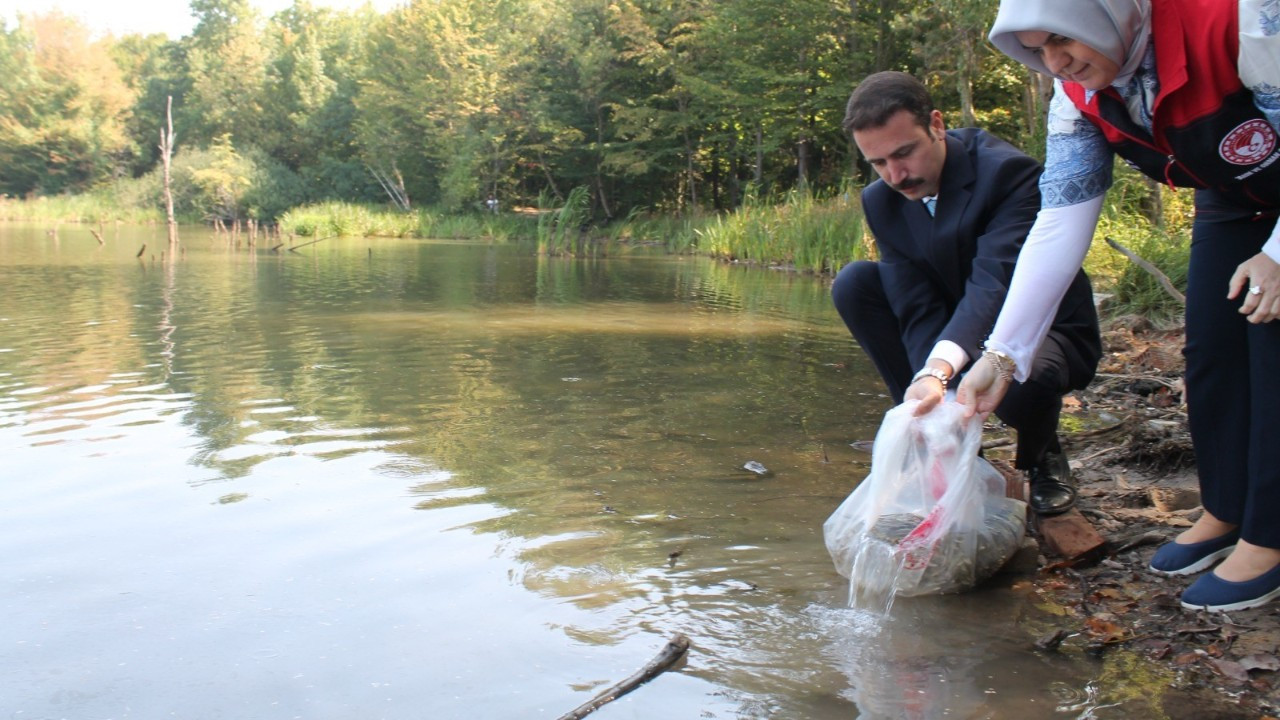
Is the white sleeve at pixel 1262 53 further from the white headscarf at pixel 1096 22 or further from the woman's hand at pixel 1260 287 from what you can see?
the woman's hand at pixel 1260 287

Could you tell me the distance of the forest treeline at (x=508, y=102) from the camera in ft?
77.0

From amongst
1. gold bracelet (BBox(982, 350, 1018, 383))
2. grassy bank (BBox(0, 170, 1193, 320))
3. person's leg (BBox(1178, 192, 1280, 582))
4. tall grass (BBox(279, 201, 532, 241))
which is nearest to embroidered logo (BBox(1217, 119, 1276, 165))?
person's leg (BBox(1178, 192, 1280, 582))

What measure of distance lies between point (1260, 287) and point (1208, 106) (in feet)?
1.35

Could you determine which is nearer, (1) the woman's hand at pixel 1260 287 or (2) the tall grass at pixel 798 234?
(1) the woman's hand at pixel 1260 287

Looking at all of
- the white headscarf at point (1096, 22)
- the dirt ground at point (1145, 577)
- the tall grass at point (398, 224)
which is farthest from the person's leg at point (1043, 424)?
the tall grass at point (398, 224)

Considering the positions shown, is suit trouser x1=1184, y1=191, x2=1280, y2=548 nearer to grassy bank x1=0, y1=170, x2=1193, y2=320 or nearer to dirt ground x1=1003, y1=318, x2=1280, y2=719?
dirt ground x1=1003, y1=318, x2=1280, y2=719

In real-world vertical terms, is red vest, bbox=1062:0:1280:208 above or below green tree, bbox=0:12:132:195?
below

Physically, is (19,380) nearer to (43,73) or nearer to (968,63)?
(968,63)

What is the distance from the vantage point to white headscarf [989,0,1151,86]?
6.52 ft

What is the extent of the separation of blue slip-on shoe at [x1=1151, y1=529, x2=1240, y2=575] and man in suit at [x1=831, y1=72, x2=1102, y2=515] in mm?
363

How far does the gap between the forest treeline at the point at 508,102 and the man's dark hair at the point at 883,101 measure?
9.67m

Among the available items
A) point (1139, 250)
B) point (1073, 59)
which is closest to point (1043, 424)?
point (1073, 59)

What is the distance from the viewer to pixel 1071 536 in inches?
109

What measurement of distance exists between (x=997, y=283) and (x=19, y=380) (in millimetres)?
5205
